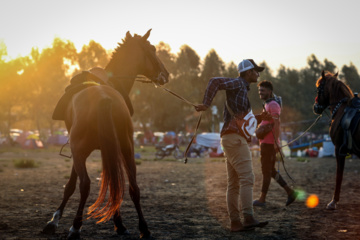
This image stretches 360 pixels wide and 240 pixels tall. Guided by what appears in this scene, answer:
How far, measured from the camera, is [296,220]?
21.2 feet

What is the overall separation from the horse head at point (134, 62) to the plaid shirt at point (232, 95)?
5.35 feet

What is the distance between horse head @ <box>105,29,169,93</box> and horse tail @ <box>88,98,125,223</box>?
1.74 meters

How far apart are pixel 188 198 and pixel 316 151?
2133 cm

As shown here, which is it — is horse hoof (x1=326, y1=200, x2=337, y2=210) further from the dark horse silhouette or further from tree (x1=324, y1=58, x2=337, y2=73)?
tree (x1=324, y1=58, x2=337, y2=73)

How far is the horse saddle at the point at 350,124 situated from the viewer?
723cm

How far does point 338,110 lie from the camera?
7.74 m

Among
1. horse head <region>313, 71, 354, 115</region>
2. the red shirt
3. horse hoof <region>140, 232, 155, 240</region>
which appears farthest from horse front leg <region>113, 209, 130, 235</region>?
horse head <region>313, 71, 354, 115</region>

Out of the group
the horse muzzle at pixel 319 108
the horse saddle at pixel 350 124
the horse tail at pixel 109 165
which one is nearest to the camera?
the horse tail at pixel 109 165

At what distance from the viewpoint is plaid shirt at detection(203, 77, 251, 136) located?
Result: 5613mm

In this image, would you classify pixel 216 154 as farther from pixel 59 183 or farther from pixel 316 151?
pixel 59 183

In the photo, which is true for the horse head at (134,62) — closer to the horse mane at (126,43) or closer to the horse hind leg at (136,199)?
the horse mane at (126,43)

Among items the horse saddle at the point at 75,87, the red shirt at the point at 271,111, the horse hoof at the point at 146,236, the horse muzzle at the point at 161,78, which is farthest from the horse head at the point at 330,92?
the horse hoof at the point at 146,236

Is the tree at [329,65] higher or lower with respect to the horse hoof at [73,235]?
higher

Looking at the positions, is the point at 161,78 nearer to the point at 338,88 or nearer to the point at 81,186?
the point at 81,186
